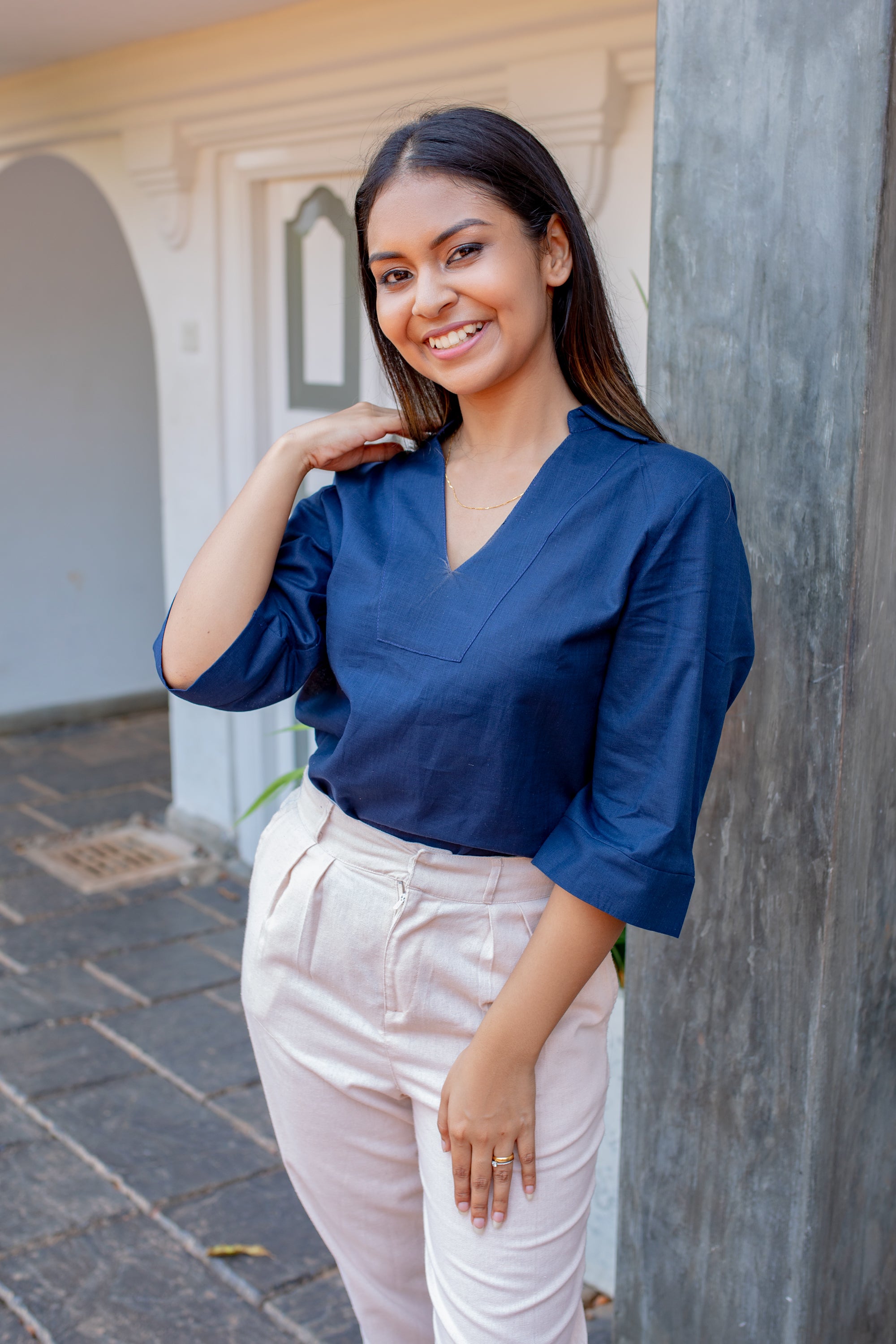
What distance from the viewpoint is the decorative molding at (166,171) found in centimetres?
469

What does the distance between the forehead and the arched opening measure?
17.9 ft

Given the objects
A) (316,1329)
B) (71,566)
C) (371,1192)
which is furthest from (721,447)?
(71,566)

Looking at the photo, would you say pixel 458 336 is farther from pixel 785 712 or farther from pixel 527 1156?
pixel 527 1156

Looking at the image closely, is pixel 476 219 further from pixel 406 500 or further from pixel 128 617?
pixel 128 617

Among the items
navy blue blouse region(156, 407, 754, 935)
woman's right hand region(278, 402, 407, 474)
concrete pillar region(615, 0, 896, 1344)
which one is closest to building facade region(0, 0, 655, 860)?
concrete pillar region(615, 0, 896, 1344)

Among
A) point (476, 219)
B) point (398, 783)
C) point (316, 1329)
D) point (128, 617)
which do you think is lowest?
point (316, 1329)

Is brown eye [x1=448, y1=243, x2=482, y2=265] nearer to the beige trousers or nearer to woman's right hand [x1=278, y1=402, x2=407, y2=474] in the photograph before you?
woman's right hand [x1=278, y1=402, x2=407, y2=474]

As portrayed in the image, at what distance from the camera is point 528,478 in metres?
1.51

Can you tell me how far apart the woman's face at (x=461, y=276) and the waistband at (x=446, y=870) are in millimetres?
521

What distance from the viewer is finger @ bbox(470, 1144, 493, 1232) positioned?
1448 mm

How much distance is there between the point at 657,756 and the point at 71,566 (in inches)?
236

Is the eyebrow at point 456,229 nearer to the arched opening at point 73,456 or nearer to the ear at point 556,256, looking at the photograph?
the ear at point 556,256

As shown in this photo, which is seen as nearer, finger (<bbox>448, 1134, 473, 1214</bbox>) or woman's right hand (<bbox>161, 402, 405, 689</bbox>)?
finger (<bbox>448, 1134, 473, 1214</bbox>)

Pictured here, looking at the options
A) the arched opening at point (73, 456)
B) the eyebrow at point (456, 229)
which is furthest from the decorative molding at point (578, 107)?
the arched opening at point (73, 456)
